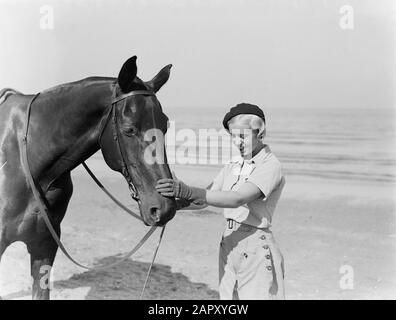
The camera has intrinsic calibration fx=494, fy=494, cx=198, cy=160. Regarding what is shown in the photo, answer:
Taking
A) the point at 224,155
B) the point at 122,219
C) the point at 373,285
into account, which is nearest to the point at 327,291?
the point at 373,285

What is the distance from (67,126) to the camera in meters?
3.24

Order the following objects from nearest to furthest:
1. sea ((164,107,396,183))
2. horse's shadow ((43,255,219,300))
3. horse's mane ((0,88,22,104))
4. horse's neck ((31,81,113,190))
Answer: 1. horse's neck ((31,81,113,190))
2. horse's mane ((0,88,22,104))
3. horse's shadow ((43,255,219,300))
4. sea ((164,107,396,183))

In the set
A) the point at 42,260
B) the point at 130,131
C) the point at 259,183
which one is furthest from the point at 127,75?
the point at 42,260

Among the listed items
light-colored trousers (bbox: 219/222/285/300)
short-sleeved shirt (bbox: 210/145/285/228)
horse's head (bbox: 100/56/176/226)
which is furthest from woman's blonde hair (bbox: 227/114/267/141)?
light-colored trousers (bbox: 219/222/285/300)

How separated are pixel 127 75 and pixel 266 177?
→ 3.63 feet

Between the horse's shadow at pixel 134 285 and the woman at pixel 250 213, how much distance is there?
215 centimetres

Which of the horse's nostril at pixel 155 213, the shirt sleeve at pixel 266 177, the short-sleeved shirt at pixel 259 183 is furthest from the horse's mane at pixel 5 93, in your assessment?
the shirt sleeve at pixel 266 177

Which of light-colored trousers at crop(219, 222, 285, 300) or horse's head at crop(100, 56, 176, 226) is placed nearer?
horse's head at crop(100, 56, 176, 226)

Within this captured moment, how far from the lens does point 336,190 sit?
1240cm

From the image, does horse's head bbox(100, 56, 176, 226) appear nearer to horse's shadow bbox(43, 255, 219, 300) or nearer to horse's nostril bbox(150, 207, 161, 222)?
horse's nostril bbox(150, 207, 161, 222)

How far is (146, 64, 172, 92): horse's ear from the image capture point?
3218 millimetres

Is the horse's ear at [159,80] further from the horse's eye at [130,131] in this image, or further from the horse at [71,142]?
the horse's eye at [130,131]

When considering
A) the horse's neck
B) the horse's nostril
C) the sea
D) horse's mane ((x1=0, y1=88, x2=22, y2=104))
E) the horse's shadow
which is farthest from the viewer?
the sea
